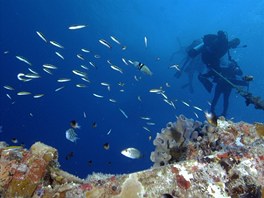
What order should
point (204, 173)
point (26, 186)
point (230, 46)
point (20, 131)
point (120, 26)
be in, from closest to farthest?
point (204, 173) < point (26, 186) < point (230, 46) < point (20, 131) < point (120, 26)

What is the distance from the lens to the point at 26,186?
12.9ft

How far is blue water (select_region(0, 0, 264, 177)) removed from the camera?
74938 mm

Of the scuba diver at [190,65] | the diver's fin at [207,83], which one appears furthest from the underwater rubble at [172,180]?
the scuba diver at [190,65]

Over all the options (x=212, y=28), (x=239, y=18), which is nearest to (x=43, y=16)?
(x=212, y=28)

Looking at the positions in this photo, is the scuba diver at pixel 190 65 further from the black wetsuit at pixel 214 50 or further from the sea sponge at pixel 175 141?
the sea sponge at pixel 175 141

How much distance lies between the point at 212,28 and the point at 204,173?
91335mm

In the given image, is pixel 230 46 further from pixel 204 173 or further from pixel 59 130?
pixel 59 130

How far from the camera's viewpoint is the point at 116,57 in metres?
92.1

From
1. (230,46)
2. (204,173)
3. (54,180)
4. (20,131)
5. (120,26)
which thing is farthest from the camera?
(120,26)

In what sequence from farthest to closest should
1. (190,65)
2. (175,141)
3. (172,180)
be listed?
(190,65)
(175,141)
(172,180)

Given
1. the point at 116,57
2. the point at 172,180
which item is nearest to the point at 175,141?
the point at 172,180

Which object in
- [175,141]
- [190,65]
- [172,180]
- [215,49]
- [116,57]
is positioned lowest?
[116,57]

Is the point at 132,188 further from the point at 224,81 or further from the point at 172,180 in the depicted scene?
the point at 224,81

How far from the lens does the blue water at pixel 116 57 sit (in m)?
74.9
